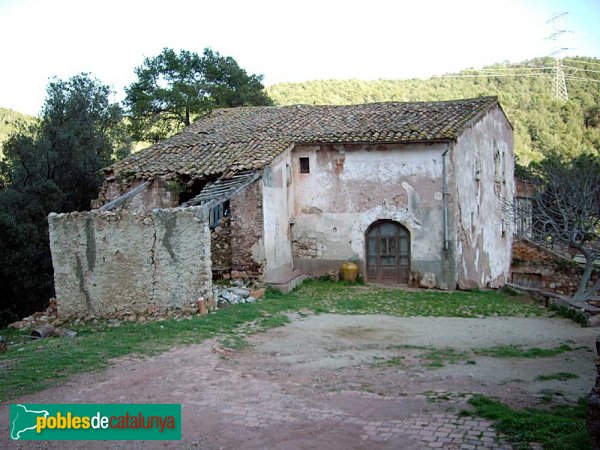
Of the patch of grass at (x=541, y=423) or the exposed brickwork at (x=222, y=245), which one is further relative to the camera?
the exposed brickwork at (x=222, y=245)

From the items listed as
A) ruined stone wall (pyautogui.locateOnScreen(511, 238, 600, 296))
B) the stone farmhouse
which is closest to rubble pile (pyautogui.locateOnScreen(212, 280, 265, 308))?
the stone farmhouse

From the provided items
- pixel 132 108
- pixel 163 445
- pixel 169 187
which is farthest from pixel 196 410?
pixel 132 108

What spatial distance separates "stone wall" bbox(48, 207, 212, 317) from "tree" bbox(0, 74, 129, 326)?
6.63 meters

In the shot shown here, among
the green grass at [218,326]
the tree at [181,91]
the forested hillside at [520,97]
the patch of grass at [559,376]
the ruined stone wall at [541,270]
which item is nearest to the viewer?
the patch of grass at [559,376]

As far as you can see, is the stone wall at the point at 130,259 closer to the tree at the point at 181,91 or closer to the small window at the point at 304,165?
the small window at the point at 304,165

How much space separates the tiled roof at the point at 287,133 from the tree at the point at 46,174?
133 inches

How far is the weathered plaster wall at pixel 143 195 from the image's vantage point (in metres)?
17.1

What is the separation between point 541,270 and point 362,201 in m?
9.30

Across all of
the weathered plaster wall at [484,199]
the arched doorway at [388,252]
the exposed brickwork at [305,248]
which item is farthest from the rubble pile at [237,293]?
the weathered plaster wall at [484,199]

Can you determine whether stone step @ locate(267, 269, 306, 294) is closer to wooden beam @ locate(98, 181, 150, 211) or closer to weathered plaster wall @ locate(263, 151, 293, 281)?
weathered plaster wall @ locate(263, 151, 293, 281)

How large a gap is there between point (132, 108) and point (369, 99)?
1919 cm

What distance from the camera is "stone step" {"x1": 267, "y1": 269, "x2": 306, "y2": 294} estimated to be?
15.5 metres

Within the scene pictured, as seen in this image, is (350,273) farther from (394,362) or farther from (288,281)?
(394,362)

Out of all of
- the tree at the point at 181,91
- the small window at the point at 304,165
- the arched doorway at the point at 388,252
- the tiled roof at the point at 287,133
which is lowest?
the arched doorway at the point at 388,252
